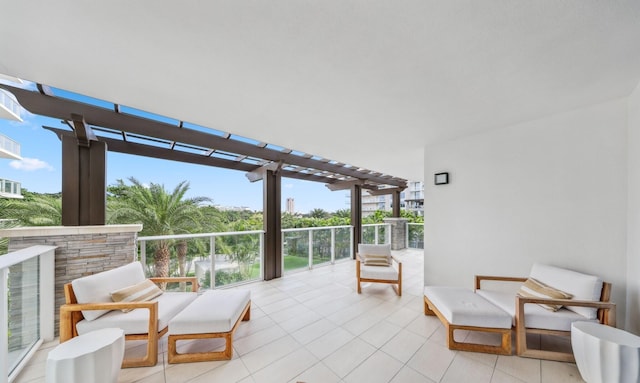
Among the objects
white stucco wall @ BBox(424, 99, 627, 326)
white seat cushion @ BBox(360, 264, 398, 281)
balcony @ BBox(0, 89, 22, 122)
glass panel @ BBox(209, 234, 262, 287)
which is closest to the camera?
white stucco wall @ BBox(424, 99, 627, 326)

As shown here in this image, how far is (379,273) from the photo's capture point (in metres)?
3.95

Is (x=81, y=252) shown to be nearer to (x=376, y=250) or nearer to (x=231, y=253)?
(x=231, y=253)

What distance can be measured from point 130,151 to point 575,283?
6248 mm

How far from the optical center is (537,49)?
1.60 m

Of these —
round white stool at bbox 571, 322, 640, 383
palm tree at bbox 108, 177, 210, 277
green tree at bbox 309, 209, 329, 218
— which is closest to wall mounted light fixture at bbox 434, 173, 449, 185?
round white stool at bbox 571, 322, 640, 383

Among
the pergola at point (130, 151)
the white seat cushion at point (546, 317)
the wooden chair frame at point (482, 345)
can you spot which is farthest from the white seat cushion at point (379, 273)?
the pergola at point (130, 151)

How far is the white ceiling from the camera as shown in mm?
1306

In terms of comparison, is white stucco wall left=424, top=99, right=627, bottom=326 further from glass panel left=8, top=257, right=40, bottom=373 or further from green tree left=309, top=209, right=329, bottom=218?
green tree left=309, top=209, right=329, bottom=218

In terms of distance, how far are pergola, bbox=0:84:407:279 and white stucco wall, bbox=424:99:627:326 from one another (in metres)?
2.99

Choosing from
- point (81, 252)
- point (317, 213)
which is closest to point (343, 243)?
point (81, 252)

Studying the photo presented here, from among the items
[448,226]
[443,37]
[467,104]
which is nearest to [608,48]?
[467,104]

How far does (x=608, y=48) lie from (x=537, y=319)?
242 centimetres

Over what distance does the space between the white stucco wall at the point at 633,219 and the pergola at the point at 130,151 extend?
4423mm

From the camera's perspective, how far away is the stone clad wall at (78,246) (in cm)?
244
